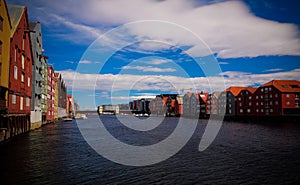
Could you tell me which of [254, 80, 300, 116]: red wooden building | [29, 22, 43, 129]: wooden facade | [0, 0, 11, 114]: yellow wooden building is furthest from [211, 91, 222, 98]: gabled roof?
[0, 0, 11, 114]: yellow wooden building

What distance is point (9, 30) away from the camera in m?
39.8

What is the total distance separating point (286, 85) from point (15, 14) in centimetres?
11124

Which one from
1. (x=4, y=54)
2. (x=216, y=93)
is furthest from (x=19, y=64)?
(x=216, y=93)

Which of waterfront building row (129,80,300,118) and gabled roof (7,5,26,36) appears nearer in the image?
gabled roof (7,5,26,36)

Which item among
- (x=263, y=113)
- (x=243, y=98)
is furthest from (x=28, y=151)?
(x=243, y=98)

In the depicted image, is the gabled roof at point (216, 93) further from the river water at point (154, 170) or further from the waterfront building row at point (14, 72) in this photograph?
the river water at point (154, 170)

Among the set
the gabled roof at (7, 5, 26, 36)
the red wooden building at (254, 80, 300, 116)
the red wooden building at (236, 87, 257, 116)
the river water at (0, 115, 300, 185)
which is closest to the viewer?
the river water at (0, 115, 300, 185)

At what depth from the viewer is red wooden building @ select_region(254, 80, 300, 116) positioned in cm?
10812

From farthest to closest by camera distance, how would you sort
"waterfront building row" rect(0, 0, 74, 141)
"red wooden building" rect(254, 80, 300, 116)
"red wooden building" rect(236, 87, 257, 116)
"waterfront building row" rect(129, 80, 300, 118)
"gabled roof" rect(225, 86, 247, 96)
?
"gabled roof" rect(225, 86, 247, 96), "red wooden building" rect(236, 87, 257, 116), "waterfront building row" rect(129, 80, 300, 118), "red wooden building" rect(254, 80, 300, 116), "waterfront building row" rect(0, 0, 74, 141)

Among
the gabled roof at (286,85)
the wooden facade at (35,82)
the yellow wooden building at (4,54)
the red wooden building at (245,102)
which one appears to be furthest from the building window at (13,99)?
the red wooden building at (245,102)

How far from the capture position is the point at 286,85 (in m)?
115

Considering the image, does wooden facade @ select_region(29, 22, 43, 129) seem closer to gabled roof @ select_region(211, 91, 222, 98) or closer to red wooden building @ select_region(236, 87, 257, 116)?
red wooden building @ select_region(236, 87, 257, 116)

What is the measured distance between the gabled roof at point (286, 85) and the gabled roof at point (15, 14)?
103 meters

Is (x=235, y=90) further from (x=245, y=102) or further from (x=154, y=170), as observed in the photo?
(x=154, y=170)
